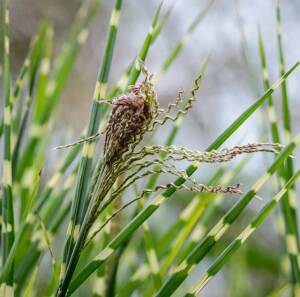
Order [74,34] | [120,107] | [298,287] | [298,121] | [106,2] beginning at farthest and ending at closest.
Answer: [106,2], [298,121], [74,34], [298,287], [120,107]

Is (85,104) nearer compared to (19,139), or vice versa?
(19,139)

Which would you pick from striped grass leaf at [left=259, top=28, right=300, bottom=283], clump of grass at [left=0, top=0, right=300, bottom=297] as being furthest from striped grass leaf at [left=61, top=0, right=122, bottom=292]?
striped grass leaf at [left=259, top=28, right=300, bottom=283]

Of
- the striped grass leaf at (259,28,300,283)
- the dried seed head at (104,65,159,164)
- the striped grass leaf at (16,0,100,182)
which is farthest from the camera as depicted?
the striped grass leaf at (16,0,100,182)

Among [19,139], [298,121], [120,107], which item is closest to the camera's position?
[120,107]

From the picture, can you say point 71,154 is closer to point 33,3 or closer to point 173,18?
point 33,3

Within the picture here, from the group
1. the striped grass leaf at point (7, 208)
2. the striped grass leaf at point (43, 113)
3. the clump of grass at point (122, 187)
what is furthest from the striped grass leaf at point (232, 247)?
the striped grass leaf at point (43, 113)

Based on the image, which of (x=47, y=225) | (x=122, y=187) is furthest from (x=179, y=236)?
(x=122, y=187)

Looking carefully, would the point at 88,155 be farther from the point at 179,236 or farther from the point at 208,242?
the point at 179,236

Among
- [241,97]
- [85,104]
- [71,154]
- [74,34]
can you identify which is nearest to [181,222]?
[71,154]

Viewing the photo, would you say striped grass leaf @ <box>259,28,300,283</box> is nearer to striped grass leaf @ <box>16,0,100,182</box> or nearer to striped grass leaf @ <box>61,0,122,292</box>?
striped grass leaf @ <box>61,0,122,292</box>
